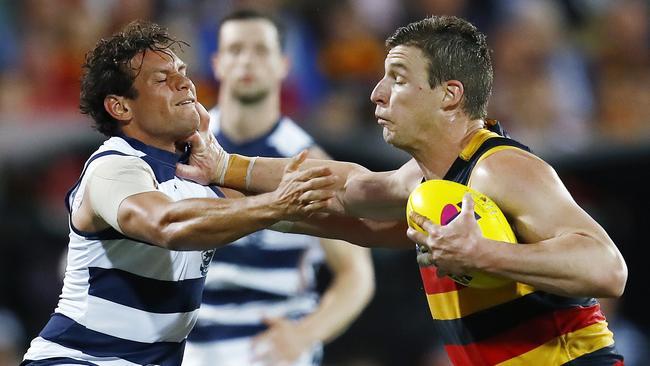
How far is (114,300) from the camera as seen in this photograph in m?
4.47

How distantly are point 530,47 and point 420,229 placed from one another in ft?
19.6

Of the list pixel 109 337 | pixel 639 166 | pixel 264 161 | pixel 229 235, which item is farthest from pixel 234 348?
pixel 639 166

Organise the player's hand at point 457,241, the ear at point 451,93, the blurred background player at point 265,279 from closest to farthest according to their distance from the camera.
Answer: the player's hand at point 457,241, the ear at point 451,93, the blurred background player at point 265,279

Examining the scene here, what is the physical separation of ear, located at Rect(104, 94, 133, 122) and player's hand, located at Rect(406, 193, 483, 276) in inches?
60.6

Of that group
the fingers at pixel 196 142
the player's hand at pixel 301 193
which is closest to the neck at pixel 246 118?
the fingers at pixel 196 142

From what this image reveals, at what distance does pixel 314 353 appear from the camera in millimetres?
6586

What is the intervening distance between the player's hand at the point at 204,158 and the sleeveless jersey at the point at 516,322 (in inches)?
46.7

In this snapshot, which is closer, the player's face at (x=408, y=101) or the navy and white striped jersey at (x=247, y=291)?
the player's face at (x=408, y=101)

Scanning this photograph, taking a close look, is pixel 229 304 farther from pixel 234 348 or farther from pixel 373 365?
pixel 373 365

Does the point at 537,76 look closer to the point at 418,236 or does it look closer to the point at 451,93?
the point at 451,93

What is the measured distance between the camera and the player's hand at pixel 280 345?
20.4 feet

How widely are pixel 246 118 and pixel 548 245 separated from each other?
10.7 feet

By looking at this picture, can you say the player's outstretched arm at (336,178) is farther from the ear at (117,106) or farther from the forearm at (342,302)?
the forearm at (342,302)

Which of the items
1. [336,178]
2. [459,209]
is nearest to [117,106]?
[336,178]
